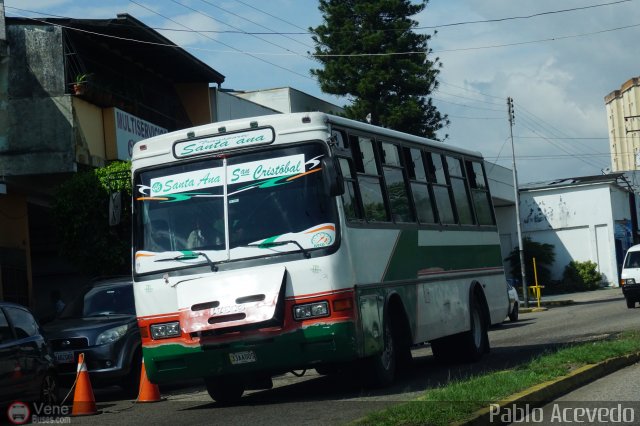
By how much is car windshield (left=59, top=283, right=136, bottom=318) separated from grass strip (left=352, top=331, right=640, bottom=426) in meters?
7.01

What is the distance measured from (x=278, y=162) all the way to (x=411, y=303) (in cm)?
311

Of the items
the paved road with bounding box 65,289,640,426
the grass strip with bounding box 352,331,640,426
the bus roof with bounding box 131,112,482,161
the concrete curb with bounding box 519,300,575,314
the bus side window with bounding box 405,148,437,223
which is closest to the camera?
the grass strip with bounding box 352,331,640,426

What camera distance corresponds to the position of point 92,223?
22.7 metres

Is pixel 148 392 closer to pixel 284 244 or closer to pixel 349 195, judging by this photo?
pixel 284 244

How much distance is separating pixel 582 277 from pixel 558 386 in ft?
155

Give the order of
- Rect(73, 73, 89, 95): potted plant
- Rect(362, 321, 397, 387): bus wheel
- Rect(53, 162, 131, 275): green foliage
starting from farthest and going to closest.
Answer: Rect(73, 73, 89, 95): potted plant < Rect(53, 162, 131, 275): green foliage < Rect(362, 321, 397, 387): bus wheel

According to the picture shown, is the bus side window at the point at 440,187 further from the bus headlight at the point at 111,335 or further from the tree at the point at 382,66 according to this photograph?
the tree at the point at 382,66

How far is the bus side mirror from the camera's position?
11.6m

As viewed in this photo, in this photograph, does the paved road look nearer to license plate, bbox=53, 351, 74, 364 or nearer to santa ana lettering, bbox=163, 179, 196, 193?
license plate, bbox=53, 351, 74, 364

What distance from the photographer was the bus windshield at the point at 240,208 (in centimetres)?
1192

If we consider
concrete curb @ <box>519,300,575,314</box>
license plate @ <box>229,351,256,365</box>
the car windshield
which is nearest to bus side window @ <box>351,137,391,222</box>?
license plate @ <box>229,351,256,365</box>

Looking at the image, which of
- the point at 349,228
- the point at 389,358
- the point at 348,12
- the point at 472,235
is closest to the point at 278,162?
the point at 349,228

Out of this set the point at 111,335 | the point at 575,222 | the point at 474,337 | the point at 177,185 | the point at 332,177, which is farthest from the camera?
the point at 575,222

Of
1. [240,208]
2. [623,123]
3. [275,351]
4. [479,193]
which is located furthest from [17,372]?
[623,123]
